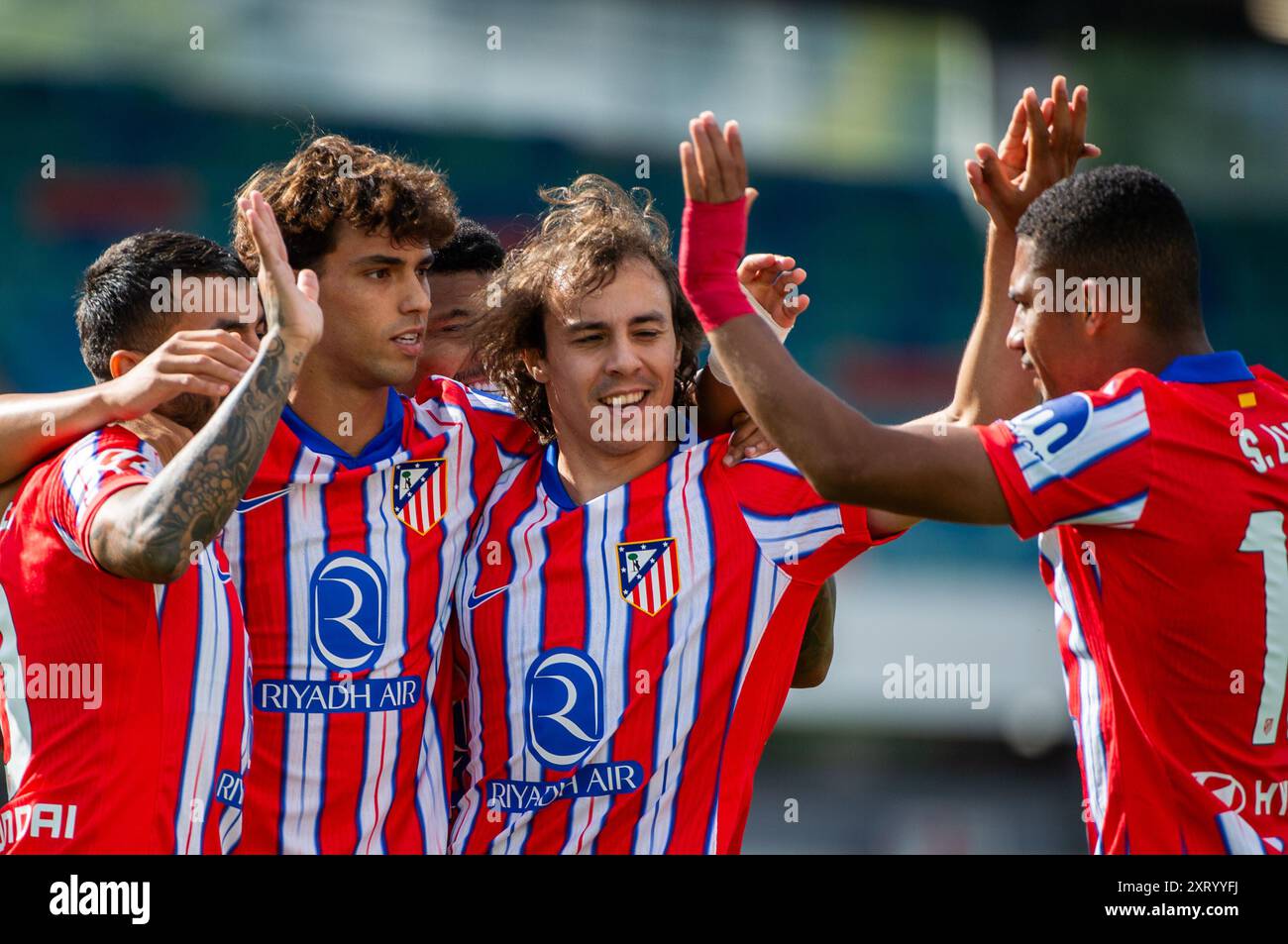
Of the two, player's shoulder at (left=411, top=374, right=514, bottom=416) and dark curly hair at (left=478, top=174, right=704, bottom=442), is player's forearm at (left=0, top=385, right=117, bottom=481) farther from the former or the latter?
dark curly hair at (left=478, top=174, right=704, bottom=442)

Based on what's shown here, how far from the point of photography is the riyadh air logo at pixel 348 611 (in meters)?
3.57

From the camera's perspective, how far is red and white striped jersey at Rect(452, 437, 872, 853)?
3.53 metres

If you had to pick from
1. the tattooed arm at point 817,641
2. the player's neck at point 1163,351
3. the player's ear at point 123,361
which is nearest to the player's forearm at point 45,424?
the player's ear at point 123,361

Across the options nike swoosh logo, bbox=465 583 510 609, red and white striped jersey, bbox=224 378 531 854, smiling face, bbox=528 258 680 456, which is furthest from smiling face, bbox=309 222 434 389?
nike swoosh logo, bbox=465 583 510 609

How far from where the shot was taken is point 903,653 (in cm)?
1448

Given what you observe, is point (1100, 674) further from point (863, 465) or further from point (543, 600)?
point (543, 600)

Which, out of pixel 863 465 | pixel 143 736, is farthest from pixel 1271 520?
pixel 143 736

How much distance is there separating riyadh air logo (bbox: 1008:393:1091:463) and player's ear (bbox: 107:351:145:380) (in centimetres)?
199

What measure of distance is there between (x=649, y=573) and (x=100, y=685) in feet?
3.99

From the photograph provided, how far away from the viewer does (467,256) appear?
16.3 feet

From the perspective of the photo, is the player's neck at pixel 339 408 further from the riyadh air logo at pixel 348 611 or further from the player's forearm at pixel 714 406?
the player's forearm at pixel 714 406

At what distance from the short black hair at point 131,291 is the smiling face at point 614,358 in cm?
86

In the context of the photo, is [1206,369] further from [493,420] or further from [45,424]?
[45,424]
